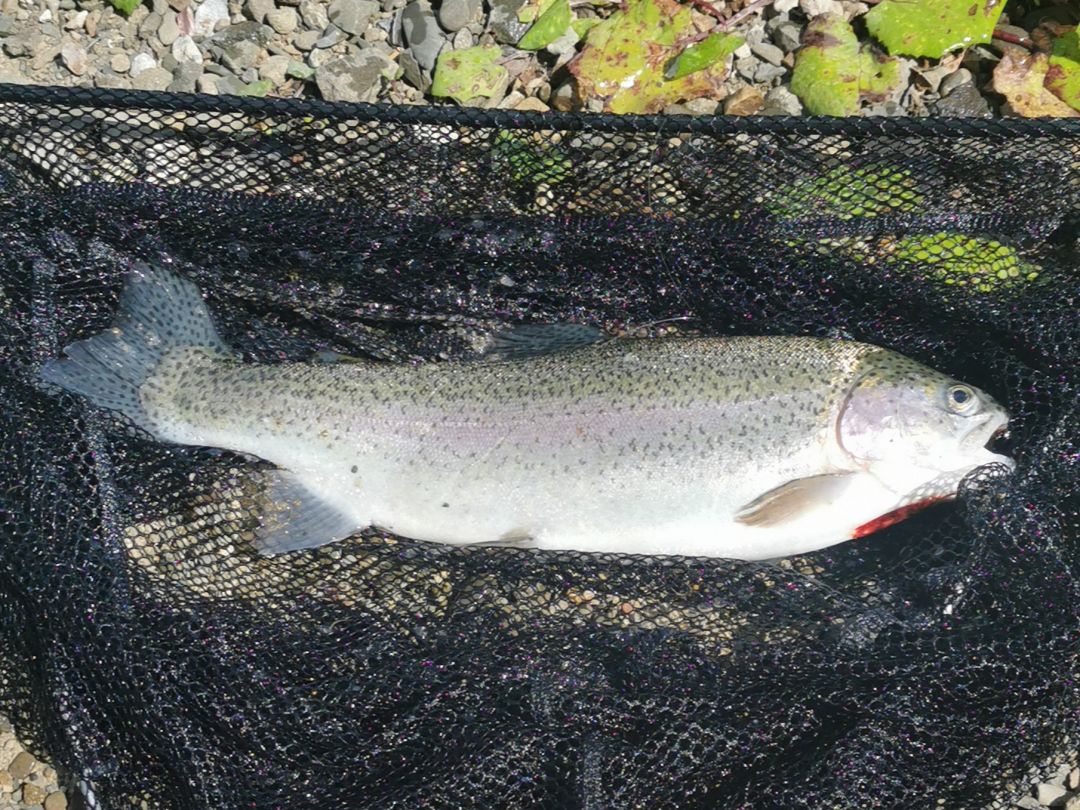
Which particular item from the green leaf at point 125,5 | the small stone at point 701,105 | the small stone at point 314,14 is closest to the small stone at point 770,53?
the small stone at point 701,105

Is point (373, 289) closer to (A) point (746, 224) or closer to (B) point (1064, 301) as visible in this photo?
(A) point (746, 224)

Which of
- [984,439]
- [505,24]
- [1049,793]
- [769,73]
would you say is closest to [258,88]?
[505,24]

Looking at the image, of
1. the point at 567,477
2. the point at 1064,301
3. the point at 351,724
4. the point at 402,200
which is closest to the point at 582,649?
the point at 567,477

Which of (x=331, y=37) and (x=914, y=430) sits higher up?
(x=331, y=37)

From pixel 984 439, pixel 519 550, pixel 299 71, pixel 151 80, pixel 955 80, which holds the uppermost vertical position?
pixel 955 80

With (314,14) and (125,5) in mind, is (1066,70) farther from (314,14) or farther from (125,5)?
(125,5)

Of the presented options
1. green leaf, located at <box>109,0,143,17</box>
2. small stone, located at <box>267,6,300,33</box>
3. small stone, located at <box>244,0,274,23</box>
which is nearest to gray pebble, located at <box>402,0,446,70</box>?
small stone, located at <box>267,6,300,33</box>
